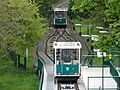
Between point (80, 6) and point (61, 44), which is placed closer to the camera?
point (80, 6)

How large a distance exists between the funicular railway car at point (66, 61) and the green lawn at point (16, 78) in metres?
2.79

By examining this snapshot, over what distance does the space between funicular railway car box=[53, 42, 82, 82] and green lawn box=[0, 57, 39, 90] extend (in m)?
2.79

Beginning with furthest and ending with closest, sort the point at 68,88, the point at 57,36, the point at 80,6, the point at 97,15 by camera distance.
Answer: the point at 57,36
the point at 97,15
the point at 68,88
the point at 80,6

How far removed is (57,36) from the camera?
5703 cm

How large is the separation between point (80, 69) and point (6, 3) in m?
9.22

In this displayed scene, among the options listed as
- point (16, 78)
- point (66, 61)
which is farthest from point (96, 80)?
point (16, 78)

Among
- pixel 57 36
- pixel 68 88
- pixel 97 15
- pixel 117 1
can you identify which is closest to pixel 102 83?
pixel 68 88

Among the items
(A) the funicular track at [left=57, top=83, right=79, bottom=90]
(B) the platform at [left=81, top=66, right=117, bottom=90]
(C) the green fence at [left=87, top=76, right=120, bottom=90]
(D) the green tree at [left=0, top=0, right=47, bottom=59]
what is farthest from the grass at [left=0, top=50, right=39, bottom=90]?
(C) the green fence at [left=87, top=76, right=120, bottom=90]

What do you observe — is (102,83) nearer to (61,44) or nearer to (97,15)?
(61,44)

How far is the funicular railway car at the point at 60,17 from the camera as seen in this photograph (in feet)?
211

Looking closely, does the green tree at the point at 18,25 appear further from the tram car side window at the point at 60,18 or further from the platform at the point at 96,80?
the tram car side window at the point at 60,18

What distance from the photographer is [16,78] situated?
4072cm

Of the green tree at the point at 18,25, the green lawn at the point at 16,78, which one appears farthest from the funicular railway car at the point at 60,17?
the green tree at the point at 18,25

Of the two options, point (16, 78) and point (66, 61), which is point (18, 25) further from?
point (66, 61)
